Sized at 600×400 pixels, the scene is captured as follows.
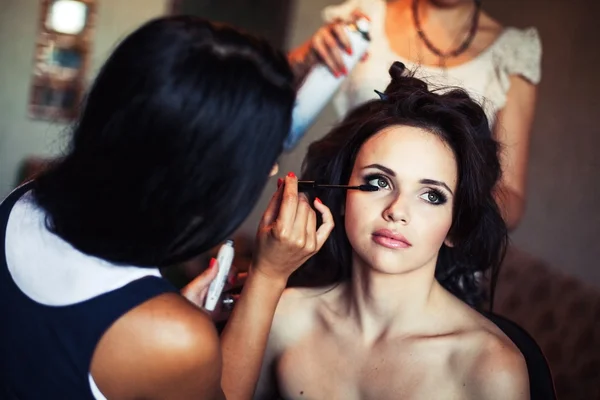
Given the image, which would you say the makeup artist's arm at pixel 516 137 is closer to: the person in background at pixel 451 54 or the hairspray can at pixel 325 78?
the person in background at pixel 451 54

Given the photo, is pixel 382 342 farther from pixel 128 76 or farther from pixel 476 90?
pixel 476 90

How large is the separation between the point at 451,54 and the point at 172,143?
5.01ft

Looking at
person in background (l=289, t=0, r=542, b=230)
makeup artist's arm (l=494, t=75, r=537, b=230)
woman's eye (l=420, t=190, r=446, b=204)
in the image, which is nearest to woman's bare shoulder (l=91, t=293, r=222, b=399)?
woman's eye (l=420, t=190, r=446, b=204)

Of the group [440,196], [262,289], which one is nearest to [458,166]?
[440,196]

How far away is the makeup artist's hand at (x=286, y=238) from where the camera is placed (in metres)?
1.21

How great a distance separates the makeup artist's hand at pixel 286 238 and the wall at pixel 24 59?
113 centimetres

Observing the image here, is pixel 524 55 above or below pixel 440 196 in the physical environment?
above

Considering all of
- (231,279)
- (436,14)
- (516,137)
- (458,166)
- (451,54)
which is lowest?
(231,279)

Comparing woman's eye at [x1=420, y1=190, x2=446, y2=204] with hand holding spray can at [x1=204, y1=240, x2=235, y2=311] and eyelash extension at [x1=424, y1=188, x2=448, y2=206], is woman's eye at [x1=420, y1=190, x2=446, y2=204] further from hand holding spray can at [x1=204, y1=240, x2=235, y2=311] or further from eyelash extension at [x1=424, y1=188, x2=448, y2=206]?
hand holding spray can at [x1=204, y1=240, x2=235, y2=311]

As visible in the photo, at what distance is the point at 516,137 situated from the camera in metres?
2.30

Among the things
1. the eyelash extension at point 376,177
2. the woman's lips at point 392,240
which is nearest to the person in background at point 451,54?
the eyelash extension at point 376,177

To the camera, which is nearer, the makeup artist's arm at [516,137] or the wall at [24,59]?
the wall at [24,59]

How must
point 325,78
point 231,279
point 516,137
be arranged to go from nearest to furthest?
1. point 231,279
2. point 325,78
3. point 516,137

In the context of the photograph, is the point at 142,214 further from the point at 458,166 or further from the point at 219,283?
the point at 458,166
